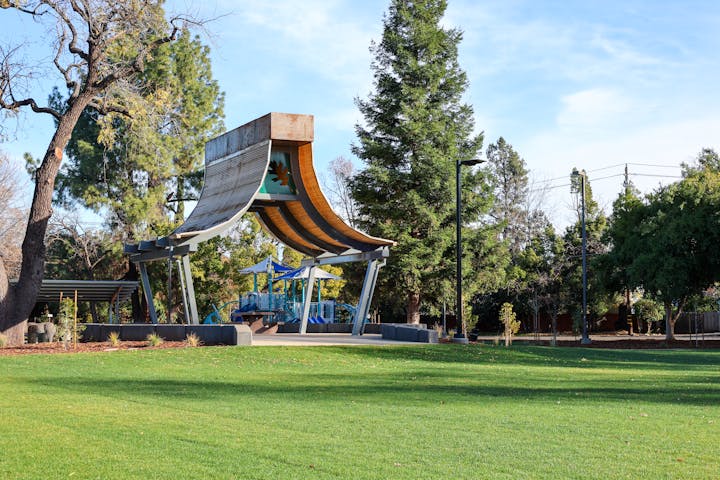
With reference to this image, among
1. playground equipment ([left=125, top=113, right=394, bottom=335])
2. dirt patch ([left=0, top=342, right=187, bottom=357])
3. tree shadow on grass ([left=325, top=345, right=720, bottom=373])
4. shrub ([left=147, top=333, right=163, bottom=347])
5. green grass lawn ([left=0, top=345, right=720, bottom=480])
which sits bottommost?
green grass lawn ([left=0, top=345, right=720, bottom=480])

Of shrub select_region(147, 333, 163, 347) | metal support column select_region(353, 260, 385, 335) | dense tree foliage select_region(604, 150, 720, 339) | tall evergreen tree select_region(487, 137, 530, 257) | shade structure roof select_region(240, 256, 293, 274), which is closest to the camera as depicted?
shrub select_region(147, 333, 163, 347)

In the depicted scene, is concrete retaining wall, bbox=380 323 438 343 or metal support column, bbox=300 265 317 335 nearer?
concrete retaining wall, bbox=380 323 438 343

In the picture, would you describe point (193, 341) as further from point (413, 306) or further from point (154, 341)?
point (413, 306)

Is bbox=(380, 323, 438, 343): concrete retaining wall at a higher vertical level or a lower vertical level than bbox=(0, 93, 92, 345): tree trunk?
lower

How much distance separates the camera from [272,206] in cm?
2952

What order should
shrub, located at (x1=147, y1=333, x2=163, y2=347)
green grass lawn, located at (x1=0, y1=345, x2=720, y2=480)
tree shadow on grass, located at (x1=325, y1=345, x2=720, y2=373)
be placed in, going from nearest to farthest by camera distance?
green grass lawn, located at (x1=0, y1=345, x2=720, y2=480) → tree shadow on grass, located at (x1=325, y1=345, x2=720, y2=373) → shrub, located at (x1=147, y1=333, x2=163, y2=347)

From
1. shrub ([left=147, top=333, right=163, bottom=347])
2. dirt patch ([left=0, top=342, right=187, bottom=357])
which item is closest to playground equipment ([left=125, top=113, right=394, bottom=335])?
shrub ([left=147, top=333, right=163, bottom=347])

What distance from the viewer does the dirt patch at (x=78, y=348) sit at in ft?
69.8

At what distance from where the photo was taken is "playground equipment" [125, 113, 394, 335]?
26.2 metres

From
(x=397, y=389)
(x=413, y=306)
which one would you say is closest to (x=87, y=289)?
(x=413, y=306)

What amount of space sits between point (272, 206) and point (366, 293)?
4692 millimetres

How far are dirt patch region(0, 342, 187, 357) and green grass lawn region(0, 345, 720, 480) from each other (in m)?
1.67

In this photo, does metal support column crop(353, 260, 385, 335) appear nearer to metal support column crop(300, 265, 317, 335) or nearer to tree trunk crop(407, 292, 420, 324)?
metal support column crop(300, 265, 317, 335)

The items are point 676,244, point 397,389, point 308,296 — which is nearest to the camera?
point 397,389
